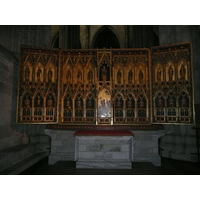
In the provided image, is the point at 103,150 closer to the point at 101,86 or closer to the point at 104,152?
the point at 104,152

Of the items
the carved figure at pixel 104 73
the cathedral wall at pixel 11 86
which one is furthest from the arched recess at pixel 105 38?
the carved figure at pixel 104 73

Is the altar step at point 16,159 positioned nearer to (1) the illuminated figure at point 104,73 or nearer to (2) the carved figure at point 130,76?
(1) the illuminated figure at point 104,73

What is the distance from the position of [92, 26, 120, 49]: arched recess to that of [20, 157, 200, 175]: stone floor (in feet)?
53.2

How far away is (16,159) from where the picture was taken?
16.4ft

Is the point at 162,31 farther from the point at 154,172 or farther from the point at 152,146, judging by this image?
the point at 154,172

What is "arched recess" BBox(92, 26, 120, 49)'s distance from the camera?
19281 millimetres

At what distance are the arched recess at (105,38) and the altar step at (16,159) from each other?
51.4 ft

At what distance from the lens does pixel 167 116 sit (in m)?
5.38

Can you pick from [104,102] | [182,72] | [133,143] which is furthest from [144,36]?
[133,143]

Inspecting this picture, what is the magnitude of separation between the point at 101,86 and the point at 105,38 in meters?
17.1

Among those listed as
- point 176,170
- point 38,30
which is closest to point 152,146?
point 176,170

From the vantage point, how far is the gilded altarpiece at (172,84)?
5.20 meters

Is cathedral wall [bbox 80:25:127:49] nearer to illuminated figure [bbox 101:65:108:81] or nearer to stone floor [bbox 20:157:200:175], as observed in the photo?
illuminated figure [bbox 101:65:108:81]

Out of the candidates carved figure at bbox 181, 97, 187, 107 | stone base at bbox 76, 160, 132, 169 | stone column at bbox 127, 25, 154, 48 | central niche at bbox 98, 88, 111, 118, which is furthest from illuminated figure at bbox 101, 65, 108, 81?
stone column at bbox 127, 25, 154, 48
